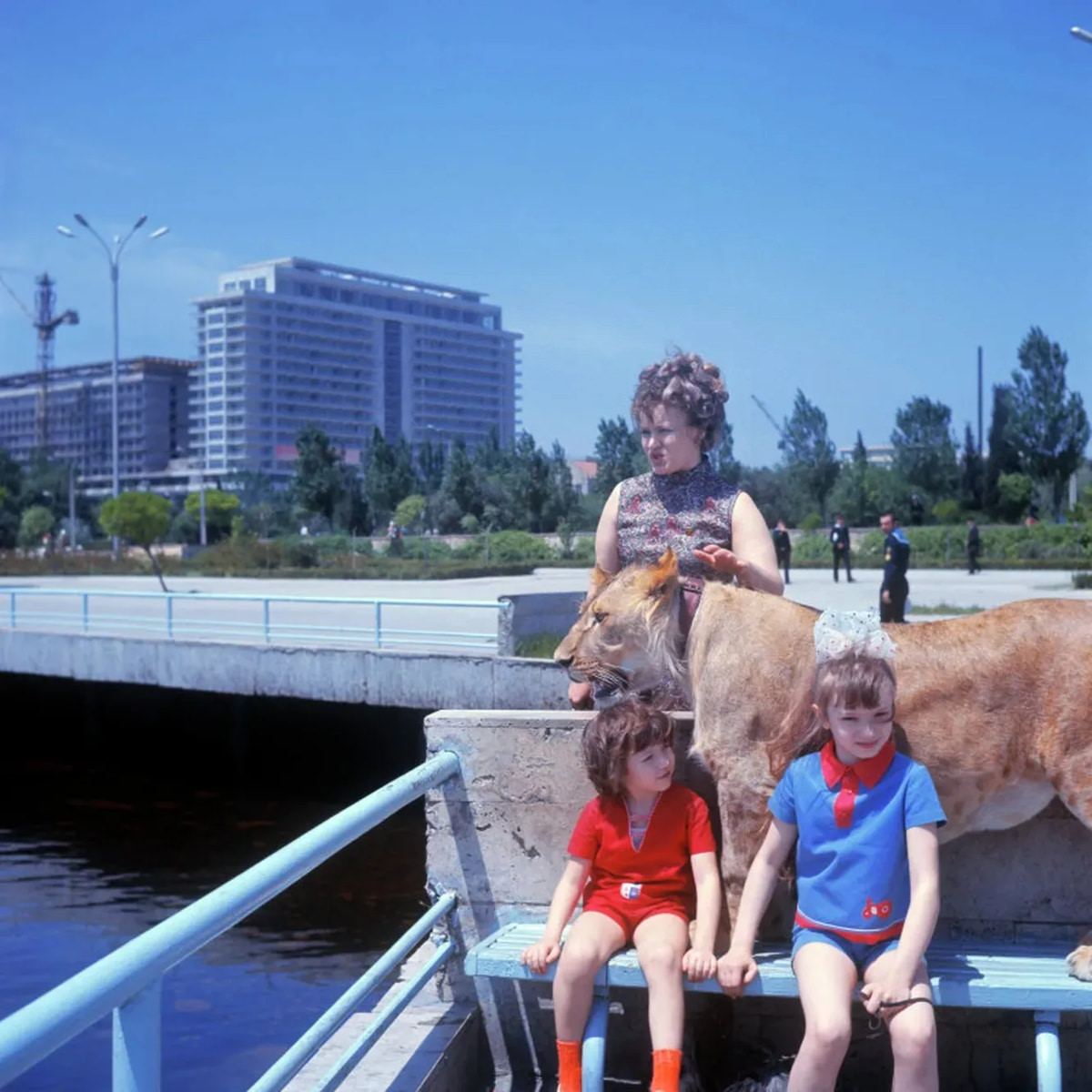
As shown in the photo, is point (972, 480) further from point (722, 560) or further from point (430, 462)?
point (722, 560)

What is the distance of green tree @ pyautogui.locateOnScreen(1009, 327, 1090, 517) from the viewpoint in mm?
68938

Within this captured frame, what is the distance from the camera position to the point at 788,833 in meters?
3.82

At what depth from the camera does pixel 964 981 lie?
3738mm

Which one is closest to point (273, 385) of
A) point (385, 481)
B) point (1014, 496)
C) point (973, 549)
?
point (385, 481)

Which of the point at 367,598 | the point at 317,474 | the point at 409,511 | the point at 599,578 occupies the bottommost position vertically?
the point at 367,598

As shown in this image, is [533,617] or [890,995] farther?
[533,617]

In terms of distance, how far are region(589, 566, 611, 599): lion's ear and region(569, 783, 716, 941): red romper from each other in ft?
2.38

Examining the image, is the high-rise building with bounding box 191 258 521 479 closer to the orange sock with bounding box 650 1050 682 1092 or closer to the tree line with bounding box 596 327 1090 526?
the tree line with bounding box 596 327 1090 526

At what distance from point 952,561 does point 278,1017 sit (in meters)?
40.7

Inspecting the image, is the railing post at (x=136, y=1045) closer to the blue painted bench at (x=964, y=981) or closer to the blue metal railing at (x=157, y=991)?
the blue metal railing at (x=157, y=991)

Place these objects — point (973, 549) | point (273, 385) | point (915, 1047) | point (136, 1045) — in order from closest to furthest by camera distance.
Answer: point (136, 1045) < point (915, 1047) < point (973, 549) < point (273, 385)

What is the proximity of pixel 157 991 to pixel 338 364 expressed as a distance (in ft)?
572

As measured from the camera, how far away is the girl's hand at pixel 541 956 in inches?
153

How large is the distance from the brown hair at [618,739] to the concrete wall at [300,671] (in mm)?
9777
